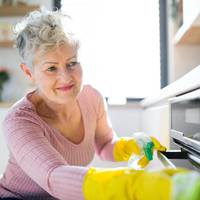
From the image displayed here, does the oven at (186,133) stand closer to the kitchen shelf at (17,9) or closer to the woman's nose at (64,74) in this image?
the woman's nose at (64,74)

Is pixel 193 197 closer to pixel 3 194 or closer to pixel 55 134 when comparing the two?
pixel 55 134

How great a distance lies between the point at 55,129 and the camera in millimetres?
1102

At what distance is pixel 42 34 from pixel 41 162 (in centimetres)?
42

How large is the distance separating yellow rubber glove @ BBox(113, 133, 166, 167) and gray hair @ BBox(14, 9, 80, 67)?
35cm

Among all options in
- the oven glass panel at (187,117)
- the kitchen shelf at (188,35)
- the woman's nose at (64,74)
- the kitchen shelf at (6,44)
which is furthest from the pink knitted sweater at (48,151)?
the kitchen shelf at (6,44)

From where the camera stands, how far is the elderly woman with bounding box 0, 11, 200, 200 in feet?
2.27

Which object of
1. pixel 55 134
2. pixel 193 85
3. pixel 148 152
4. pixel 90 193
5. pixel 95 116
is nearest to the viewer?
pixel 90 193

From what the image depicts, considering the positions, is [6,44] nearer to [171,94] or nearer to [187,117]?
[171,94]

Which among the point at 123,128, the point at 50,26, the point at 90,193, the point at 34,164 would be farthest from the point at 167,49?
the point at 90,193

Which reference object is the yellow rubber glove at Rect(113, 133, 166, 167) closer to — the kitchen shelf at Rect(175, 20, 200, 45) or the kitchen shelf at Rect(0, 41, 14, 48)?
the kitchen shelf at Rect(175, 20, 200, 45)

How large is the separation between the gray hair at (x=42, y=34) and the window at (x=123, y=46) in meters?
1.90

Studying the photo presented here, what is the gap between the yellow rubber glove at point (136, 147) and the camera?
978mm

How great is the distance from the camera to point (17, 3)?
2.89 m

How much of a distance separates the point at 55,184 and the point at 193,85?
381 millimetres
